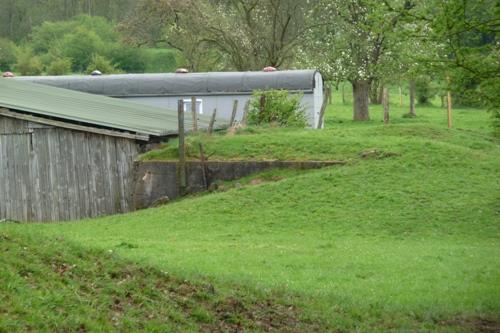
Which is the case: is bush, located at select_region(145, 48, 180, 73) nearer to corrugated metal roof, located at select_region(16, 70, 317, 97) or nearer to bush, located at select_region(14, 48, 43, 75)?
bush, located at select_region(14, 48, 43, 75)

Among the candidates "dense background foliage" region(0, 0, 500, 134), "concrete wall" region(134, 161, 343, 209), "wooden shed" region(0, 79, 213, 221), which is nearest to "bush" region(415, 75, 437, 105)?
"dense background foliage" region(0, 0, 500, 134)

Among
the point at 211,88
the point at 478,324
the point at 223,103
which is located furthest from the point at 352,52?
the point at 478,324

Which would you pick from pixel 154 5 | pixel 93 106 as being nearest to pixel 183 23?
pixel 154 5

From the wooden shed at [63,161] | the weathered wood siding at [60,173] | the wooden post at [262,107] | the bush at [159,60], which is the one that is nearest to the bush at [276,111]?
the wooden post at [262,107]

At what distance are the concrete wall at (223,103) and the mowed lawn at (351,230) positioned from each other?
7.04 metres

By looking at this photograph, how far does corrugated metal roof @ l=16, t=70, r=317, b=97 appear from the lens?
40219 mm

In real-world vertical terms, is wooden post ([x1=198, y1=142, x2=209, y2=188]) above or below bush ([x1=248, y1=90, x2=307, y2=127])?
below

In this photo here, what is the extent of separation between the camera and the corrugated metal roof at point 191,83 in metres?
40.2

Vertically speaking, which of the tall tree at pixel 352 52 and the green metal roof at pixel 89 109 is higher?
the tall tree at pixel 352 52

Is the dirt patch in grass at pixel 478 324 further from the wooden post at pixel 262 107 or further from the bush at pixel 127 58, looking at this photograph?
the bush at pixel 127 58

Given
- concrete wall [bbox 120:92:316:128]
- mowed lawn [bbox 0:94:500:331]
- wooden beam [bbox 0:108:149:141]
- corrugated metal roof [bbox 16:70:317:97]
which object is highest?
corrugated metal roof [bbox 16:70:317:97]

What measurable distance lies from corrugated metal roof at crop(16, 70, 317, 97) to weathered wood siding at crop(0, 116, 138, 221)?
12.1 m

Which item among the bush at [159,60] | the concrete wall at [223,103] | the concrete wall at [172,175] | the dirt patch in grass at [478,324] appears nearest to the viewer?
the dirt patch in grass at [478,324]

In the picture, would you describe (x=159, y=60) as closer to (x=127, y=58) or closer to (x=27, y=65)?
(x=127, y=58)
